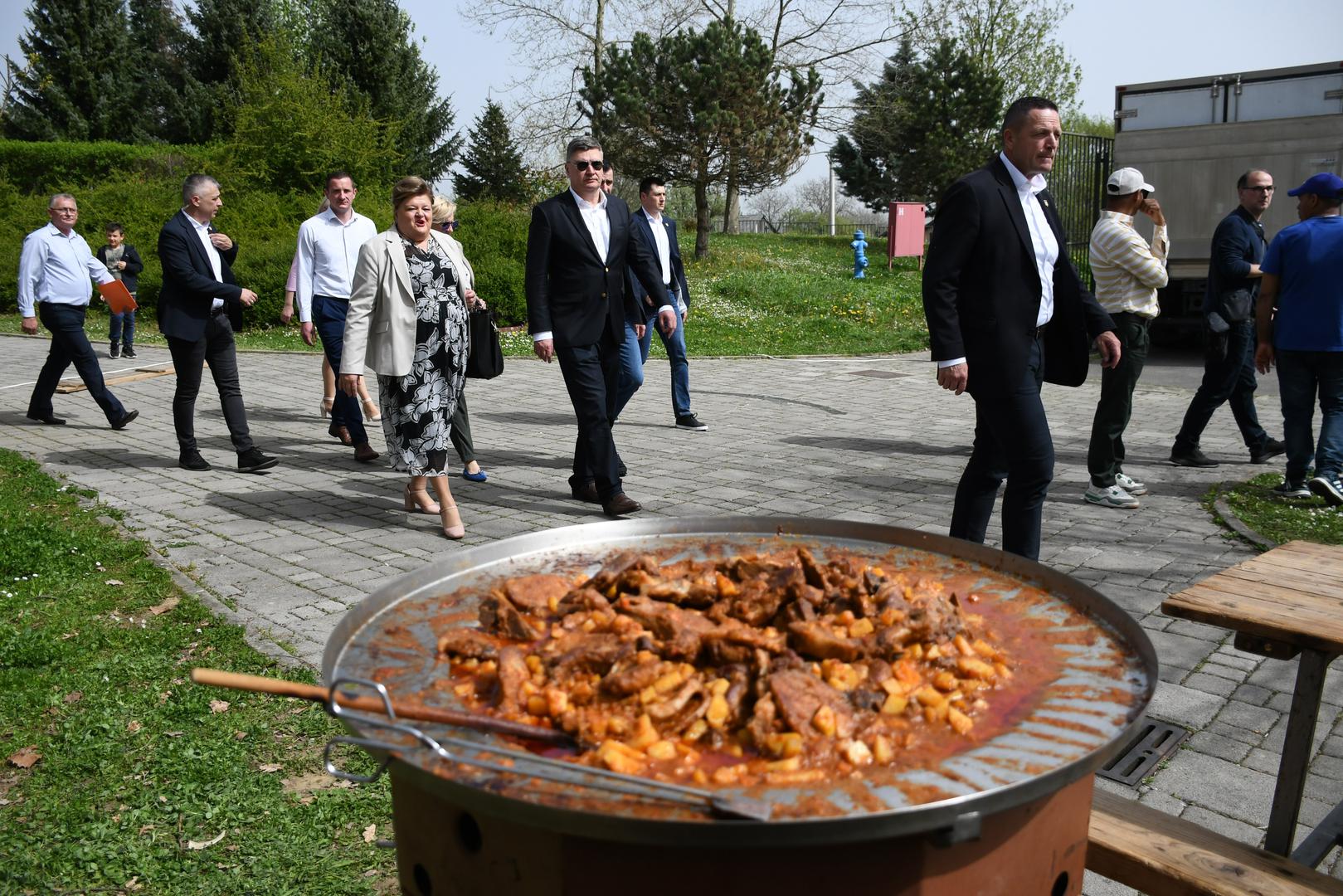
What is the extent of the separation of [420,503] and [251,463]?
7.53 feet

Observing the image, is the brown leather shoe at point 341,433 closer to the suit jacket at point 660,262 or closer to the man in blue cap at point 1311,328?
the suit jacket at point 660,262

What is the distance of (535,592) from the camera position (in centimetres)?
246

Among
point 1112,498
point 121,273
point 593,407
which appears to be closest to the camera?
point 593,407

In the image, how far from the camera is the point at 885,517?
23.4 ft

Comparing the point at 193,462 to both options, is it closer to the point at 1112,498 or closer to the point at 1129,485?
the point at 1112,498

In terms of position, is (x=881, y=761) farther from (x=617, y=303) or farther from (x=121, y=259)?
(x=121, y=259)

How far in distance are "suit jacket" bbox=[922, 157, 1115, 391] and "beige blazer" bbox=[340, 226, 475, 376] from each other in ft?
10.5

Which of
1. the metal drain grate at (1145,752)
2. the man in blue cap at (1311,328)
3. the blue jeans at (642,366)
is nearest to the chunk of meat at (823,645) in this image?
the metal drain grate at (1145,752)

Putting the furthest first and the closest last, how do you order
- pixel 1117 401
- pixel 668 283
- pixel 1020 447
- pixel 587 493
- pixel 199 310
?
1. pixel 668 283
2. pixel 199 310
3. pixel 587 493
4. pixel 1117 401
5. pixel 1020 447

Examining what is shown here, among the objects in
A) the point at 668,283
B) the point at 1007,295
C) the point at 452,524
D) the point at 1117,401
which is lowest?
the point at 452,524

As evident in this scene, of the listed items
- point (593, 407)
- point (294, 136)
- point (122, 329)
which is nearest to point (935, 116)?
point (294, 136)

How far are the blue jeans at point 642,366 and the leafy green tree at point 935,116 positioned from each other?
27527 mm

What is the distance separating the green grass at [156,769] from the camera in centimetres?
329

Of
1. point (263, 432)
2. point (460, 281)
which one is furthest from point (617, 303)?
point (263, 432)
